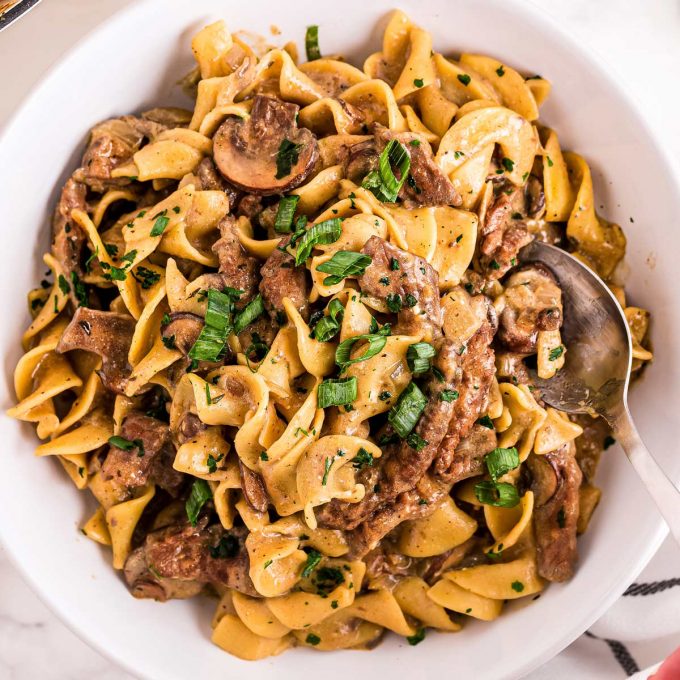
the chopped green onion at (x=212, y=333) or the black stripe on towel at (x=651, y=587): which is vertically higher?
the chopped green onion at (x=212, y=333)

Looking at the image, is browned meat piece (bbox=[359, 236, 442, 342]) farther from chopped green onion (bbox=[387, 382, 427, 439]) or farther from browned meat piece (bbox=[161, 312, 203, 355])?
browned meat piece (bbox=[161, 312, 203, 355])

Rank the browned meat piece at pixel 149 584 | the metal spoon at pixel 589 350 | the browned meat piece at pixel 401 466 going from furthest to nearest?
the browned meat piece at pixel 149 584 → the metal spoon at pixel 589 350 → the browned meat piece at pixel 401 466

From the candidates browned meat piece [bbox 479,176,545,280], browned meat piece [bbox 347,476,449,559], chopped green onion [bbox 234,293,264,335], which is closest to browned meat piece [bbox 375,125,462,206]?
browned meat piece [bbox 479,176,545,280]

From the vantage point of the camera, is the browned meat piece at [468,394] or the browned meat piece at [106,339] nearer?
the browned meat piece at [468,394]

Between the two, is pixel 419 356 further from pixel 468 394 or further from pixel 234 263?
pixel 234 263

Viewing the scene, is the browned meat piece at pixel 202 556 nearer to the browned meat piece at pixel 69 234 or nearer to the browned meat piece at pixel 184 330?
the browned meat piece at pixel 184 330

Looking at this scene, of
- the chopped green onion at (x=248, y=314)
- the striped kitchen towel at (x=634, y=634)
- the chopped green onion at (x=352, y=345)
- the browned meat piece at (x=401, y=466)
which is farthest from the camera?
the striped kitchen towel at (x=634, y=634)

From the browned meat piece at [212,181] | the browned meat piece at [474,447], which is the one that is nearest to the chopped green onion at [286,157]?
the browned meat piece at [212,181]
